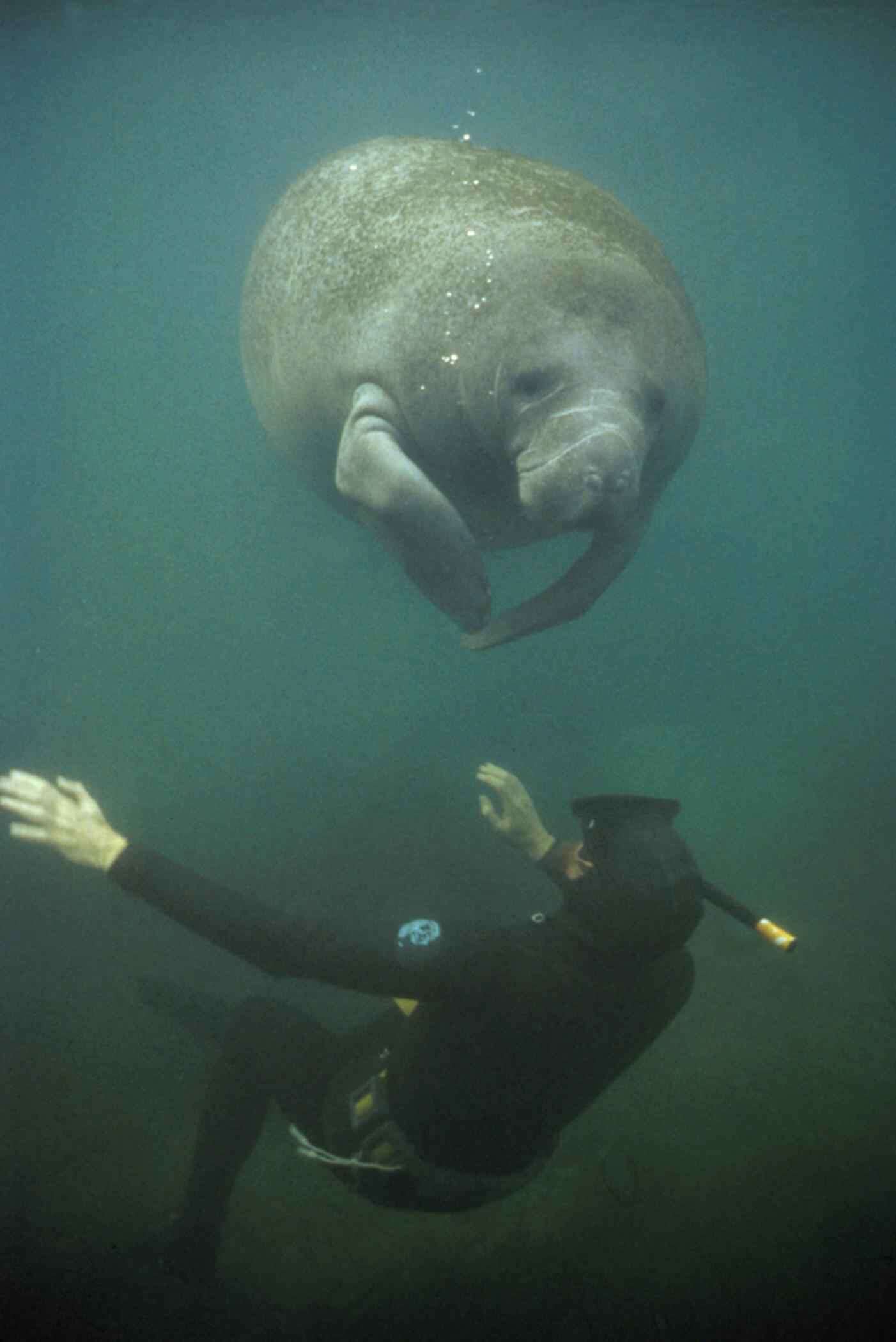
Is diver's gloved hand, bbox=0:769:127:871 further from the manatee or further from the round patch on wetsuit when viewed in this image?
the manatee

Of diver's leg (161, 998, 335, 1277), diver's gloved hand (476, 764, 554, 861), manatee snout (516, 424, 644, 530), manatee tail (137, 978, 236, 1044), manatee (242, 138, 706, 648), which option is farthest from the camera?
manatee tail (137, 978, 236, 1044)

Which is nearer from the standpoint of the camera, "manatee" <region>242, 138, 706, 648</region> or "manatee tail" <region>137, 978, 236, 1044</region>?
"manatee" <region>242, 138, 706, 648</region>

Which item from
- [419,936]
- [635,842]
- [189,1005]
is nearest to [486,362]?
[635,842]

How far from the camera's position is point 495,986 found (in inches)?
102

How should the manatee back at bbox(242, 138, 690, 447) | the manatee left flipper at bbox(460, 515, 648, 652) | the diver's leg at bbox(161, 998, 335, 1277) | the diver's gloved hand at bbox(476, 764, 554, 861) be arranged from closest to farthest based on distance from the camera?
the diver's leg at bbox(161, 998, 335, 1277)
the manatee back at bbox(242, 138, 690, 447)
the diver's gloved hand at bbox(476, 764, 554, 861)
the manatee left flipper at bbox(460, 515, 648, 652)

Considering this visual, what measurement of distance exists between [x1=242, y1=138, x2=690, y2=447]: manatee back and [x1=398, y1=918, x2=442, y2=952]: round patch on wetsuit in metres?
2.78

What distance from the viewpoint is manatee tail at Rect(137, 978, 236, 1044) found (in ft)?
16.9

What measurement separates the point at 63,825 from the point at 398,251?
3.43 metres

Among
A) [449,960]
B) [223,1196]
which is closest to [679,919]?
[449,960]

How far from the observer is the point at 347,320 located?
4.39m

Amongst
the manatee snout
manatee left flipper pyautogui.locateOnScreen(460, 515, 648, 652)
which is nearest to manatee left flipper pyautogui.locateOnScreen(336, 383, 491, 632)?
manatee left flipper pyautogui.locateOnScreen(460, 515, 648, 652)

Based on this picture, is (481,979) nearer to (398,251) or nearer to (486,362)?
(486,362)

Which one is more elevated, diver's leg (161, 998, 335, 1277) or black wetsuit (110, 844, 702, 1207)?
black wetsuit (110, 844, 702, 1207)

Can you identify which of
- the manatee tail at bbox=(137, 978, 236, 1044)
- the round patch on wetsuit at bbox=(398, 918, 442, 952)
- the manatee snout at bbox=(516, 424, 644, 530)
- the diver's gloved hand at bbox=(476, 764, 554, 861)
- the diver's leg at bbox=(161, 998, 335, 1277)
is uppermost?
the manatee snout at bbox=(516, 424, 644, 530)
